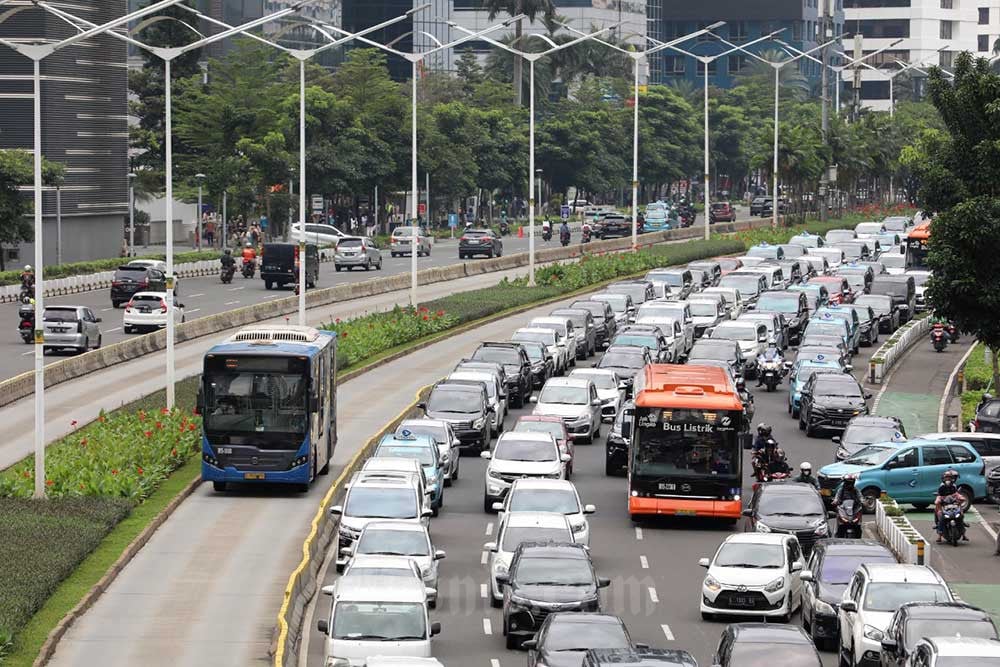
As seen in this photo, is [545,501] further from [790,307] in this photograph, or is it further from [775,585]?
[790,307]

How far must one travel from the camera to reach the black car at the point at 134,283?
7794 cm

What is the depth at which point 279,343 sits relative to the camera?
1558 inches

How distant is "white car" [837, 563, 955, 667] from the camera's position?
2592 centimetres

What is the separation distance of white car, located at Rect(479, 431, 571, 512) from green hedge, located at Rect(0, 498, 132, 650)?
7.40m

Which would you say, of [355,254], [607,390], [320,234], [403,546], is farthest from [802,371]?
[320,234]

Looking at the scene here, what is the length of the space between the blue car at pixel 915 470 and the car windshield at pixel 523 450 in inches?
227

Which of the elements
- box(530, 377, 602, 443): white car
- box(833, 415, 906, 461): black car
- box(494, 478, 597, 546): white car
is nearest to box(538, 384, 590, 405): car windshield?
box(530, 377, 602, 443): white car

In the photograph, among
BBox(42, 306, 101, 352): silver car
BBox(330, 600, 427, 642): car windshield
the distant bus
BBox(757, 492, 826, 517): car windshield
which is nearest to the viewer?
BBox(330, 600, 427, 642): car windshield

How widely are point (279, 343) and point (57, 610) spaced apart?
1129cm

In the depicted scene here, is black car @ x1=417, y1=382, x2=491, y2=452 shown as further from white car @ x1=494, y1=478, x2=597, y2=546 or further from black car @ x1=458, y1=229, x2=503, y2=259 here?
black car @ x1=458, y1=229, x2=503, y2=259

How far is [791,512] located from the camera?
35656 millimetres

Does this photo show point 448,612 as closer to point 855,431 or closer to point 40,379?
point 40,379

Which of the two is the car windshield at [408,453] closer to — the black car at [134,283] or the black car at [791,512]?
the black car at [791,512]

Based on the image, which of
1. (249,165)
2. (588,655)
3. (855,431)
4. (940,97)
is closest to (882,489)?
(855,431)
